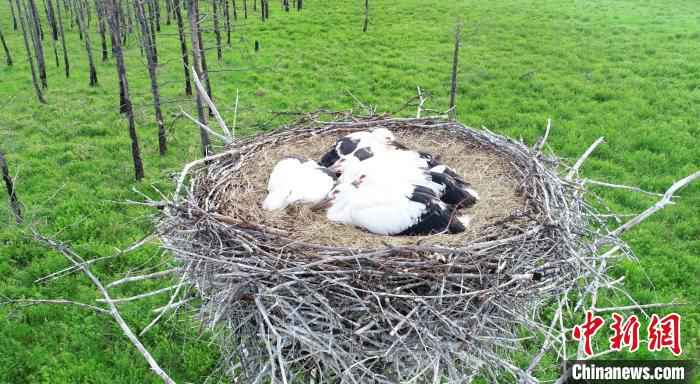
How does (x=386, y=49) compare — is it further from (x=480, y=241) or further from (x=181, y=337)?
(x=480, y=241)

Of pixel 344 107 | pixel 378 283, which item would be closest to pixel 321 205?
pixel 378 283

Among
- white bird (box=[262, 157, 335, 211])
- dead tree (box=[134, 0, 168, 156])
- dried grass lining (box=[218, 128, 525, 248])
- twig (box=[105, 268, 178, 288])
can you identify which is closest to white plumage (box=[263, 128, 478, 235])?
white bird (box=[262, 157, 335, 211])

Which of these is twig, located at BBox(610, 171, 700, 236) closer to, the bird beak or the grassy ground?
the grassy ground

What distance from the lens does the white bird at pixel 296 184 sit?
13.7ft

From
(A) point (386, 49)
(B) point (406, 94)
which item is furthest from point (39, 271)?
(A) point (386, 49)

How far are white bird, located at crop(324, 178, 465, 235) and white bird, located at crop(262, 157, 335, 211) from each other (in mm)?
507

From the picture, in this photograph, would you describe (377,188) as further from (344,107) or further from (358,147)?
(344,107)

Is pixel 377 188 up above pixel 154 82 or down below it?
above

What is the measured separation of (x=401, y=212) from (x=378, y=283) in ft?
2.79

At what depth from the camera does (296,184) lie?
13.7 feet

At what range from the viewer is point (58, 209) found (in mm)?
8078

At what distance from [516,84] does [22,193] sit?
10.6 metres

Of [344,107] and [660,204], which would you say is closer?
[660,204]

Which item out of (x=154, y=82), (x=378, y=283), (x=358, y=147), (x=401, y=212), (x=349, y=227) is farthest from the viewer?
(x=154, y=82)
